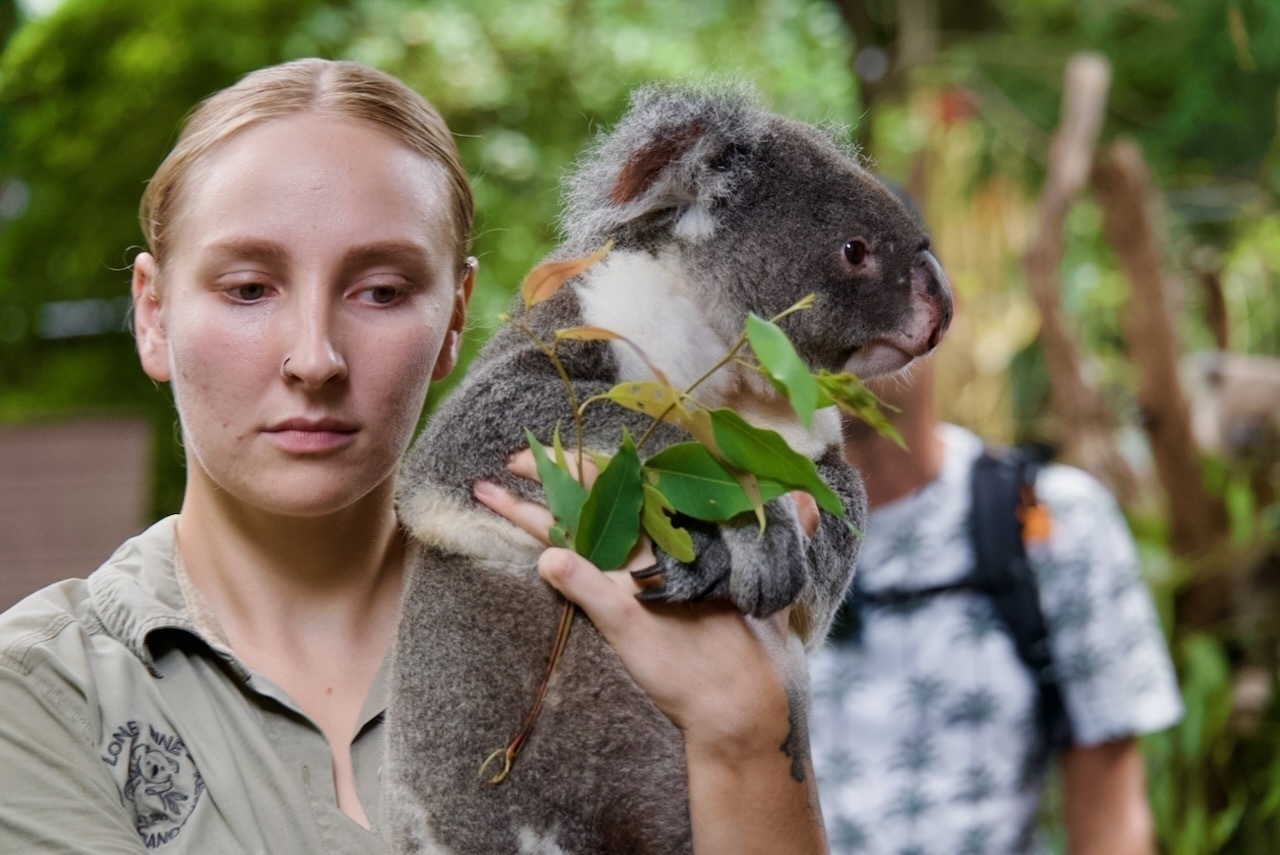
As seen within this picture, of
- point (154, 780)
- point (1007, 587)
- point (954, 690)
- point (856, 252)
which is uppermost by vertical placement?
point (856, 252)

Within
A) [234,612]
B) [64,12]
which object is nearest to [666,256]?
[234,612]

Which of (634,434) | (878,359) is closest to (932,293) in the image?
(878,359)

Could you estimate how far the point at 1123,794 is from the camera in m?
2.51

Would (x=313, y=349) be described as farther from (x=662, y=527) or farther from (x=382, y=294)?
(x=662, y=527)

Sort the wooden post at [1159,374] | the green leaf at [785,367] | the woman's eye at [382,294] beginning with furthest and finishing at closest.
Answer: the wooden post at [1159,374] < the woman's eye at [382,294] < the green leaf at [785,367]

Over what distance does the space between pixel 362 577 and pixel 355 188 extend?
481mm

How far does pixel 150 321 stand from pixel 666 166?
2.02 ft

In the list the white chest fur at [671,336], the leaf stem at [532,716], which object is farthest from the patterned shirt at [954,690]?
the leaf stem at [532,716]

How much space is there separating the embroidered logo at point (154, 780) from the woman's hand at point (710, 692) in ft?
1.35

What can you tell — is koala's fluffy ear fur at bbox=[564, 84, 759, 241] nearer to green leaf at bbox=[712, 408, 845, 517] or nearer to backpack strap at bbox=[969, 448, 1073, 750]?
green leaf at bbox=[712, 408, 845, 517]

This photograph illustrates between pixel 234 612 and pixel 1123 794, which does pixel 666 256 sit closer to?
pixel 234 612

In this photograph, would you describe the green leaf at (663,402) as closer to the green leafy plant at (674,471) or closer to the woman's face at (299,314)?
the green leafy plant at (674,471)

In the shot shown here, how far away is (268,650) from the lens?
4.90ft

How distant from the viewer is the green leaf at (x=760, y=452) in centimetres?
115
